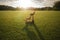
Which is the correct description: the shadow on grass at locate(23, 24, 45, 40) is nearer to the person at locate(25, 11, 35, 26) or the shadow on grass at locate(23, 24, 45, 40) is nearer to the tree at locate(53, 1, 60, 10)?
the person at locate(25, 11, 35, 26)

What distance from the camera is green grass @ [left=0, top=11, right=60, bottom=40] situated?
1743 millimetres

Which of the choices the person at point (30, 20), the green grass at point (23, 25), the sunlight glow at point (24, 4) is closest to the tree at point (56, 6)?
the green grass at point (23, 25)

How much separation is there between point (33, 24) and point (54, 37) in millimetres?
323

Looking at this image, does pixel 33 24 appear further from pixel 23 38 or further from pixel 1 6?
pixel 1 6

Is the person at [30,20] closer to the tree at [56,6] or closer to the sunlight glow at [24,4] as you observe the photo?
the sunlight glow at [24,4]

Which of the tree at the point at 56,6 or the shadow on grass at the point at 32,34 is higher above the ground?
the tree at the point at 56,6

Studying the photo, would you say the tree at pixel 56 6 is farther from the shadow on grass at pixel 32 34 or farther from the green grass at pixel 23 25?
the shadow on grass at pixel 32 34

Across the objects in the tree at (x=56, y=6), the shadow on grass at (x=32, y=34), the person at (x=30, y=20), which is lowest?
the shadow on grass at (x=32, y=34)

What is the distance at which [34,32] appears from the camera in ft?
5.81

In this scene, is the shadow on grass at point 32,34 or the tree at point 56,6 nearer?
the shadow on grass at point 32,34

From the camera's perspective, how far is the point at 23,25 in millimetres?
1808

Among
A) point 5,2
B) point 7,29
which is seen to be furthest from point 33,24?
point 5,2

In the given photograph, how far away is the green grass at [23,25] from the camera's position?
1.74 m

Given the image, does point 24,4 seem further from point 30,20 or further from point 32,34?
point 32,34
